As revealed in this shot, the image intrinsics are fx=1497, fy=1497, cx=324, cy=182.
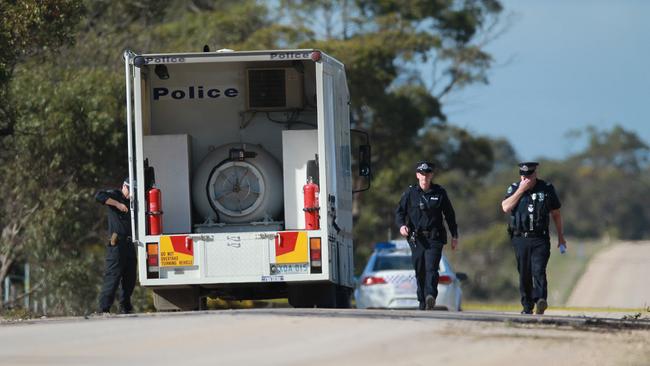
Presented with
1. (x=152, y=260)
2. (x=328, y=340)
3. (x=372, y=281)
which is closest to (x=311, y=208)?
(x=152, y=260)

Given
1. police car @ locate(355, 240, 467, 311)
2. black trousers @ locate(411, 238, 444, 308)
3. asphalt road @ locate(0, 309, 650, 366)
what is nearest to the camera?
asphalt road @ locate(0, 309, 650, 366)

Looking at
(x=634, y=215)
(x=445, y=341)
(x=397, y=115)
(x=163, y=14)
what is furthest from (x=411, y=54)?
(x=634, y=215)

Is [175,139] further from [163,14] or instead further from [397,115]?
[397,115]

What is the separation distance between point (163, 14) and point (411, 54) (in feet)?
39.5

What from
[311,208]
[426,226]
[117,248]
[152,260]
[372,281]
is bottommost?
[372,281]

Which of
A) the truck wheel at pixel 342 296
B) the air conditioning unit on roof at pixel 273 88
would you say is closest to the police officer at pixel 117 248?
the air conditioning unit on roof at pixel 273 88

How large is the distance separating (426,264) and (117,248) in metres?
3.82

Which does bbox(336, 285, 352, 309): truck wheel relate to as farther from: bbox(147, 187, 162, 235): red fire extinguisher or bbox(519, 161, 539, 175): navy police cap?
bbox(519, 161, 539, 175): navy police cap

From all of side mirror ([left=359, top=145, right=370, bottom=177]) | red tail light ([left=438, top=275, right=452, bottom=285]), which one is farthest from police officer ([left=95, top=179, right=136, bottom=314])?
red tail light ([left=438, top=275, right=452, bottom=285])

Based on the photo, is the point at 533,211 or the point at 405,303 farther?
the point at 405,303

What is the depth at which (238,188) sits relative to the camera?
1795cm

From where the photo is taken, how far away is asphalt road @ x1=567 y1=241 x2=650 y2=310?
59.3 meters

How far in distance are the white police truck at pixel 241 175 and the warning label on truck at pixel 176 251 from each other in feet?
0.04

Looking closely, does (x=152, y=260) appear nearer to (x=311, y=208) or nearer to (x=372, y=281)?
(x=311, y=208)
